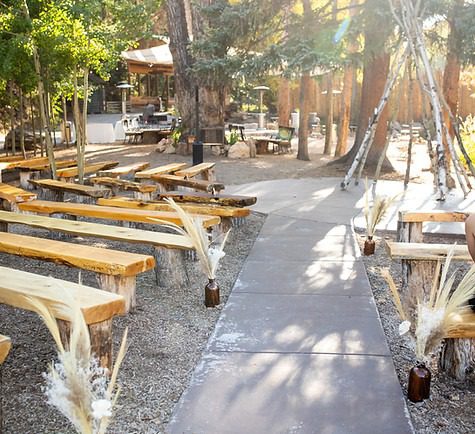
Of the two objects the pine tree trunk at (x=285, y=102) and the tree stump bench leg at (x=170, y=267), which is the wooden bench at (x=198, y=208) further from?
Result: the pine tree trunk at (x=285, y=102)

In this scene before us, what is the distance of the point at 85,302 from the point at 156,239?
1605mm

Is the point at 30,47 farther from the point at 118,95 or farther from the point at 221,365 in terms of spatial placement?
the point at 118,95

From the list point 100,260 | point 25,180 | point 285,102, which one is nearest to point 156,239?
point 100,260

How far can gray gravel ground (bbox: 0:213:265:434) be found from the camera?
2676mm

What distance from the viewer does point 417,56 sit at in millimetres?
7891

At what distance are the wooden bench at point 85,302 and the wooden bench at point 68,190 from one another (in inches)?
140

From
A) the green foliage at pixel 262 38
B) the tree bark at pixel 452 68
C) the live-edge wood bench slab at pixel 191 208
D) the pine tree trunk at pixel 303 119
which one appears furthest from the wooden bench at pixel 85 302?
the pine tree trunk at pixel 303 119

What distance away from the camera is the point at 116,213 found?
525 centimetres

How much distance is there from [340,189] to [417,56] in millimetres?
2299

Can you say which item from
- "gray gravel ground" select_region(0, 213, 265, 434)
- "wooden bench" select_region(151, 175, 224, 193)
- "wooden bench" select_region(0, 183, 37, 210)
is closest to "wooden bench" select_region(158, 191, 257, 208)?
"wooden bench" select_region(151, 175, 224, 193)

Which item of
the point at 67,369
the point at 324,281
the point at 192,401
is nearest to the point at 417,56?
the point at 324,281

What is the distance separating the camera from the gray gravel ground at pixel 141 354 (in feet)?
8.78

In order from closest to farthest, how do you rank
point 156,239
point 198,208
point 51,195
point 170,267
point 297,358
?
point 297,358
point 156,239
point 170,267
point 198,208
point 51,195

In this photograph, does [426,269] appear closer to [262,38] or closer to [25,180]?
[25,180]
